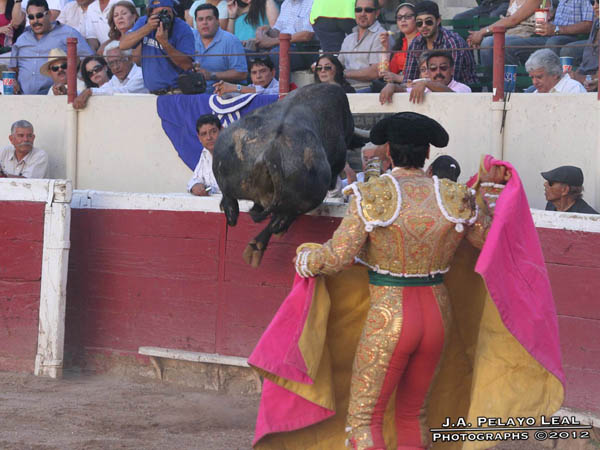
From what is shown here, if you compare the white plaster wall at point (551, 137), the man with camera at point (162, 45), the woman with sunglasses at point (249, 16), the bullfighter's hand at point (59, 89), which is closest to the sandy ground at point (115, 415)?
the white plaster wall at point (551, 137)

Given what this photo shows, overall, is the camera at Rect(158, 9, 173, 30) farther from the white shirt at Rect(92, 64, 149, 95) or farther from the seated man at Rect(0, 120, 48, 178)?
the seated man at Rect(0, 120, 48, 178)

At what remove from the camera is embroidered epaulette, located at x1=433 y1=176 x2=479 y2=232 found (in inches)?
141

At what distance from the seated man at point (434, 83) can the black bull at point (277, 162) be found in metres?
2.09

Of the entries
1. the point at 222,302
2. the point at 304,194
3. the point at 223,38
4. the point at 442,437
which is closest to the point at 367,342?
the point at 442,437

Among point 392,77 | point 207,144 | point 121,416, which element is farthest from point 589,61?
point 121,416

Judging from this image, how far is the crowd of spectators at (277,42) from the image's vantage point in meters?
6.86

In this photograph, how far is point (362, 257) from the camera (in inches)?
148

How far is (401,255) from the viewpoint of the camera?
11.9 ft

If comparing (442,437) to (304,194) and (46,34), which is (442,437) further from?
(46,34)

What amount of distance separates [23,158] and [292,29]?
2436mm

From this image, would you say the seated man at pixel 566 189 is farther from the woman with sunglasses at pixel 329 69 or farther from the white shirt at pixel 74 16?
the white shirt at pixel 74 16

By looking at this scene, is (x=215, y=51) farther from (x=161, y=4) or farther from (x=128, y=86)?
(x=128, y=86)

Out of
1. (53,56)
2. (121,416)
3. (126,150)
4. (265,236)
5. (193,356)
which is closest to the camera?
(265,236)

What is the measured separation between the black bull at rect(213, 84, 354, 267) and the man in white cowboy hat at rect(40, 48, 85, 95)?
13.4ft
